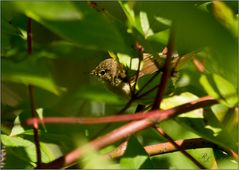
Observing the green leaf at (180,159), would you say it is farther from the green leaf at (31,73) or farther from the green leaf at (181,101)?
the green leaf at (31,73)

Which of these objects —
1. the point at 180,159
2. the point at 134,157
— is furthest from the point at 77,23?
the point at 180,159

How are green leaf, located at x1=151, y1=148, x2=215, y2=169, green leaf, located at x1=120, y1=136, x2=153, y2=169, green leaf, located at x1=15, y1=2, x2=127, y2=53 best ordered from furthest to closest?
green leaf, located at x1=151, y1=148, x2=215, y2=169 < green leaf, located at x1=120, y1=136, x2=153, y2=169 < green leaf, located at x1=15, y1=2, x2=127, y2=53

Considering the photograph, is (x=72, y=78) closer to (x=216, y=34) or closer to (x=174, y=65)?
(x=174, y=65)

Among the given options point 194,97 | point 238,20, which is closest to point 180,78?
point 194,97

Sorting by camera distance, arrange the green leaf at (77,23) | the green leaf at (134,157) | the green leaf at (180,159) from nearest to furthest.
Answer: the green leaf at (77,23)
the green leaf at (134,157)
the green leaf at (180,159)

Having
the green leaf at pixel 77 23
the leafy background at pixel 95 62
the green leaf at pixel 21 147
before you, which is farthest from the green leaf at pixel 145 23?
the green leaf at pixel 21 147

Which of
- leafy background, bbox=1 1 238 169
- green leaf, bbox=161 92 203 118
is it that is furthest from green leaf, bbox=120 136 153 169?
green leaf, bbox=161 92 203 118

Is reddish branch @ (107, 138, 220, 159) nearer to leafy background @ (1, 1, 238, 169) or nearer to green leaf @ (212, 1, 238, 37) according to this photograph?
leafy background @ (1, 1, 238, 169)

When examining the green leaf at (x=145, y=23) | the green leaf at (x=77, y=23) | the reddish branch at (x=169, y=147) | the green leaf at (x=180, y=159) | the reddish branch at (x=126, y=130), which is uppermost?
the green leaf at (x=145, y=23)
